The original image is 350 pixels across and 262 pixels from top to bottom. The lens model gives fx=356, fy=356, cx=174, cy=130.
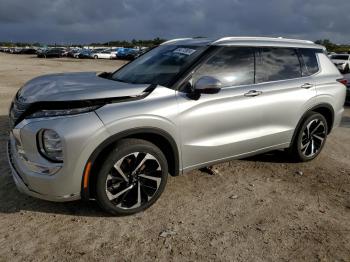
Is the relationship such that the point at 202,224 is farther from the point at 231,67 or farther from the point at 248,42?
the point at 248,42

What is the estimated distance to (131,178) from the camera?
355cm

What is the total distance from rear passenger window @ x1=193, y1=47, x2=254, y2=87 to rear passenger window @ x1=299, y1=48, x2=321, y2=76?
1.05 m

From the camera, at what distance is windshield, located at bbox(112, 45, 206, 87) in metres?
3.94

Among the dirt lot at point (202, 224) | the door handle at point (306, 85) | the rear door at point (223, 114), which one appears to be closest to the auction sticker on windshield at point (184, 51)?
the rear door at point (223, 114)

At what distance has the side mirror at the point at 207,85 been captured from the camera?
141 inches

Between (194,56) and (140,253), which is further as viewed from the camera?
(194,56)

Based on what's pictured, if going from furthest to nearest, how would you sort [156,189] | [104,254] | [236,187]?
[236,187], [156,189], [104,254]

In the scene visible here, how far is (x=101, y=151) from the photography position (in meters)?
3.29

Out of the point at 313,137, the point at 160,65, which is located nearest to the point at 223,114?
the point at 160,65

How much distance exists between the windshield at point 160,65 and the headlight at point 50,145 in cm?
129

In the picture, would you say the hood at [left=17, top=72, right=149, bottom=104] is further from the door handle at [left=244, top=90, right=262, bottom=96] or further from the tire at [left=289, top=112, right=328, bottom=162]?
the tire at [left=289, top=112, right=328, bottom=162]

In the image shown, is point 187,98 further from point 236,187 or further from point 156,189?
point 236,187

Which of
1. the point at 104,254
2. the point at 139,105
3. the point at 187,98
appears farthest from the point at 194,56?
the point at 104,254

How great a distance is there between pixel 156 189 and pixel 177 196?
470 mm
